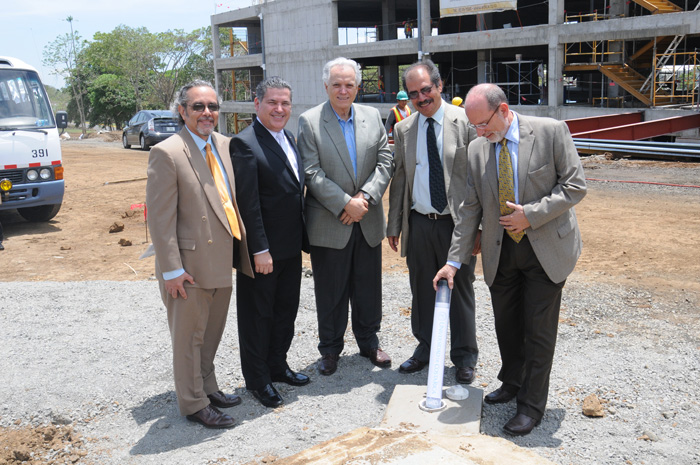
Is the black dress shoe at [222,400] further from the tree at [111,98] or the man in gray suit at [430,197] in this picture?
the tree at [111,98]

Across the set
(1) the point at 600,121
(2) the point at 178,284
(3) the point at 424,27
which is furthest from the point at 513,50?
(2) the point at 178,284

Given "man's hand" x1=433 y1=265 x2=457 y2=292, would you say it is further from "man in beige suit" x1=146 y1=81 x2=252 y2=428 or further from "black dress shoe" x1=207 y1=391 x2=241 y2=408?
"black dress shoe" x1=207 y1=391 x2=241 y2=408

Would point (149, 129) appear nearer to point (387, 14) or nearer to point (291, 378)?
point (387, 14)

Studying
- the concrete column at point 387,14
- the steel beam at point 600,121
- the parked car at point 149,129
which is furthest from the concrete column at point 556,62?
the parked car at point 149,129

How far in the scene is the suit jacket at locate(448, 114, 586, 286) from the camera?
3.97 metres

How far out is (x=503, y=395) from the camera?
15.1 ft

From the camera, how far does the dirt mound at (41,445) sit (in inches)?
158

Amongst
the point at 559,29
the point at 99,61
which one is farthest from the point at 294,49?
the point at 99,61

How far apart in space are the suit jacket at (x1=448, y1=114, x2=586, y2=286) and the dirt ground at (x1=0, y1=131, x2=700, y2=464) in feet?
9.88

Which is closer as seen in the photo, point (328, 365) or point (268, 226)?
point (268, 226)

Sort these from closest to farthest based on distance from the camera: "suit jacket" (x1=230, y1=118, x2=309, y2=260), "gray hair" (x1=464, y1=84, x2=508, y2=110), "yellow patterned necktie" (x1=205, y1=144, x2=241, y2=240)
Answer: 1. "gray hair" (x1=464, y1=84, x2=508, y2=110)
2. "yellow patterned necktie" (x1=205, y1=144, x2=241, y2=240)
3. "suit jacket" (x1=230, y1=118, x2=309, y2=260)

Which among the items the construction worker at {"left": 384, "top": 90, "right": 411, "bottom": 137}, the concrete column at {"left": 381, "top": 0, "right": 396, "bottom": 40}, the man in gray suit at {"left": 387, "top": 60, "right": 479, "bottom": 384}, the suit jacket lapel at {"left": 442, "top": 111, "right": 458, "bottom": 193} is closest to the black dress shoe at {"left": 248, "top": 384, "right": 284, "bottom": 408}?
the man in gray suit at {"left": 387, "top": 60, "right": 479, "bottom": 384}

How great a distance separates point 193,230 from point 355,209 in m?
1.25

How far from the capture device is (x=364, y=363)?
5402mm
